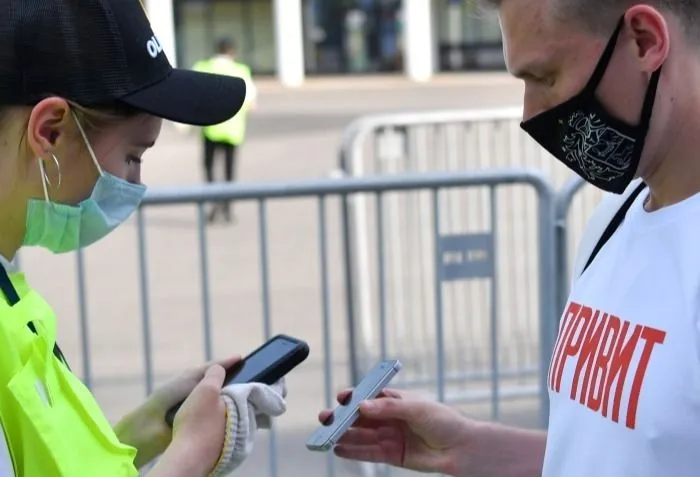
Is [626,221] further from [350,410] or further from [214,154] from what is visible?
[214,154]

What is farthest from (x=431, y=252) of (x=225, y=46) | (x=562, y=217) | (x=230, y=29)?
(x=230, y=29)

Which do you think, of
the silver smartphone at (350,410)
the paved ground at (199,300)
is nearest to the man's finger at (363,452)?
the silver smartphone at (350,410)

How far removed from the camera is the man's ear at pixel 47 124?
1.47 meters

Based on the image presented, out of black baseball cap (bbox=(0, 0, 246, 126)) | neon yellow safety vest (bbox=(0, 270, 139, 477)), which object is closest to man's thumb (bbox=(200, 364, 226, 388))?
Result: neon yellow safety vest (bbox=(0, 270, 139, 477))

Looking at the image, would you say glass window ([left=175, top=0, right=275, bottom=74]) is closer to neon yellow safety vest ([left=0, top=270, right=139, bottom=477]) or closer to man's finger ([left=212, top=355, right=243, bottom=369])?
man's finger ([left=212, top=355, right=243, bottom=369])

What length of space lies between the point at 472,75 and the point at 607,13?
99.5ft

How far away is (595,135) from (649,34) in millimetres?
205

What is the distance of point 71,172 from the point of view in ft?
5.16

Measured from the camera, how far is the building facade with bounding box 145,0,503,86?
31.6 m

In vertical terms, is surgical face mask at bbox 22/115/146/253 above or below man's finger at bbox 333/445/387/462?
above

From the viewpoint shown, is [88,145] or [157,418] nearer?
[88,145]

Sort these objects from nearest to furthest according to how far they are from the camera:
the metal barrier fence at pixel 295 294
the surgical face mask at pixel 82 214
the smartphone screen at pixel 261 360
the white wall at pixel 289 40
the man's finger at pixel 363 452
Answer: the surgical face mask at pixel 82 214
the smartphone screen at pixel 261 360
the man's finger at pixel 363 452
the metal barrier fence at pixel 295 294
the white wall at pixel 289 40

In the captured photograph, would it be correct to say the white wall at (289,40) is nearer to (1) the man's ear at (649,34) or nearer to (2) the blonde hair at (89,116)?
(2) the blonde hair at (89,116)

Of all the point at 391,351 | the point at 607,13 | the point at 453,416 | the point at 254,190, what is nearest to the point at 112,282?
the point at 391,351
